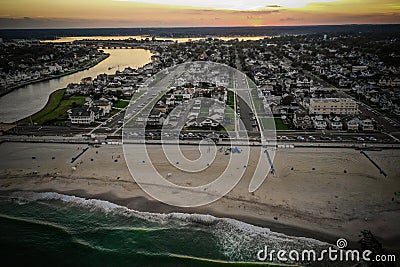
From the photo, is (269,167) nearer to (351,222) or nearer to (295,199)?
(295,199)

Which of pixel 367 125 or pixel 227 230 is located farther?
pixel 367 125

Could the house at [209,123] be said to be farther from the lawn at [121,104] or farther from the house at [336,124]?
the lawn at [121,104]

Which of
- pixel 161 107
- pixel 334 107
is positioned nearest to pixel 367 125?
pixel 334 107
